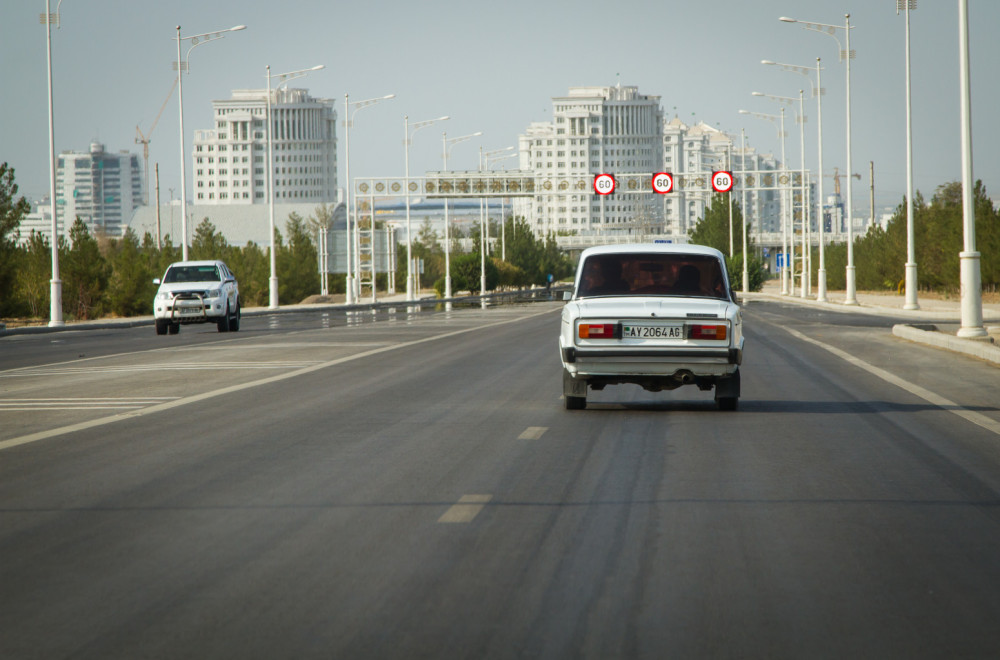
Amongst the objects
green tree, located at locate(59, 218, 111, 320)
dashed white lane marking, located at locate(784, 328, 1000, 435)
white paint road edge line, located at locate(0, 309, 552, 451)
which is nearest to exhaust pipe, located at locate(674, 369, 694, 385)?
dashed white lane marking, located at locate(784, 328, 1000, 435)

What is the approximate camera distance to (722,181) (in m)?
67.2

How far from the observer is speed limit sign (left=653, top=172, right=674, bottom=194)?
70812 mm

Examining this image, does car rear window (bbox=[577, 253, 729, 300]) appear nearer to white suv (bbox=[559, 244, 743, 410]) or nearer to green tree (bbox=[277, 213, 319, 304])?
white suv (bbox=[559, 244, 743, 410])

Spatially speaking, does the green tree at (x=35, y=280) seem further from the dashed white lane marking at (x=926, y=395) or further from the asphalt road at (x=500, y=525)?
the asphalt road at (x=500, y=525)

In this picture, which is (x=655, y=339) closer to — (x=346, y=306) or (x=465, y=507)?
(x=465, y=507)

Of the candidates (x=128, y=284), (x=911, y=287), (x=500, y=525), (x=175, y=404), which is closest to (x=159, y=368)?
(x=175, y=404)

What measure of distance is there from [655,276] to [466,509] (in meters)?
6.73

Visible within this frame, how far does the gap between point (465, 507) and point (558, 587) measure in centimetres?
197

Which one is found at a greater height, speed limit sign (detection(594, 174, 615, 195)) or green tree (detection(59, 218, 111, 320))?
speed limit sign (detection(594, 174, 615, 195))

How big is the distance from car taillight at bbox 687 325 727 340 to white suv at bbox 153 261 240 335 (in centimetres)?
2426

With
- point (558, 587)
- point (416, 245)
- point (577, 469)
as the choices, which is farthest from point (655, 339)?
point (416, 245)

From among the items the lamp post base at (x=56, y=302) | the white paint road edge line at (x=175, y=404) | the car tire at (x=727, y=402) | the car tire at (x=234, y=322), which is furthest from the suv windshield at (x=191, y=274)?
the car tire at (x=727, y=402)

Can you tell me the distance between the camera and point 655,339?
40.5 ft

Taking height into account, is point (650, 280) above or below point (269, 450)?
above
